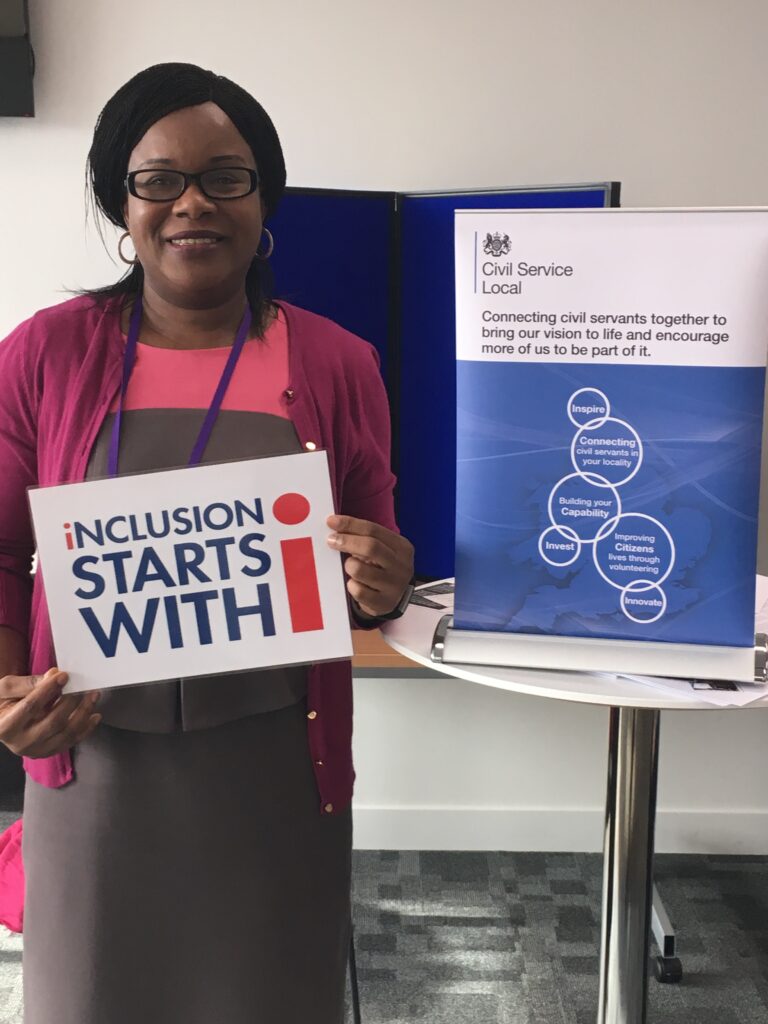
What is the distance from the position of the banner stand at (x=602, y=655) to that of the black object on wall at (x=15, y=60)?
1.97 metres

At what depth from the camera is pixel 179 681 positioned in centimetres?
119

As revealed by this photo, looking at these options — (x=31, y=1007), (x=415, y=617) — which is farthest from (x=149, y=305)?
(x=31, y=1007)

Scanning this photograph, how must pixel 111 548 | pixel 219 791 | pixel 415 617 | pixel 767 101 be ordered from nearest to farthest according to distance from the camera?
pixel 111 548 → pixel 219 791 → pixel 415 617 → pixel 767 101

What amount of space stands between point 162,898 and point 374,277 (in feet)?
5.34

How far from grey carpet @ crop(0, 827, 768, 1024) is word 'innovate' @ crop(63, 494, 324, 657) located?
4.84 ft

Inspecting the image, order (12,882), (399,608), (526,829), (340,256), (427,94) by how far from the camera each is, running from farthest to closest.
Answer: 1. (526,829)
2. (427,94)
3. (340,256)
4. (12,882)
5. (399,608)

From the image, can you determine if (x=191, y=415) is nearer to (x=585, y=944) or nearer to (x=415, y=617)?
(x=415, y=617)

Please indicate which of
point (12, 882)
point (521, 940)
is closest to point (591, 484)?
point (12, 882)

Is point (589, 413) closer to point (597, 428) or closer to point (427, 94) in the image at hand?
point (597, 428)

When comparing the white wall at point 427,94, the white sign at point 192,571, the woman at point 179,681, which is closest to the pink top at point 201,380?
the woman at point 179,681

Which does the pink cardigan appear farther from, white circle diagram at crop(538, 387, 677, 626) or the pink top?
white circle diagram at crop(538, 387, 677, 626)

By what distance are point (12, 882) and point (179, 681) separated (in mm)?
487

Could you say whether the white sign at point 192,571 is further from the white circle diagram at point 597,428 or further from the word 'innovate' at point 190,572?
the white circle diagram at point 597,428

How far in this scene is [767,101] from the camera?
2.58 meters
